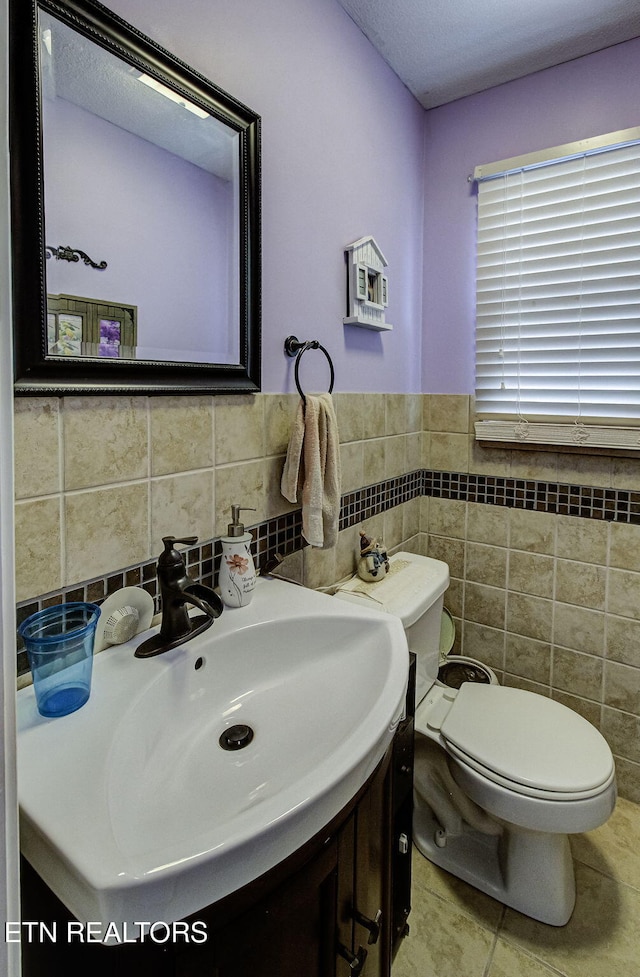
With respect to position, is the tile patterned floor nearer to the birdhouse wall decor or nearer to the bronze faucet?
the bronze faucet

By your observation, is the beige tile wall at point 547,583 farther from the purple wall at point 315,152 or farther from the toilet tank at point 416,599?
the purple wall at point 315,152

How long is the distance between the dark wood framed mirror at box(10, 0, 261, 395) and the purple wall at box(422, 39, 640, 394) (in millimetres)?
997

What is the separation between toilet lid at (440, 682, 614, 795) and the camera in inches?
48.1

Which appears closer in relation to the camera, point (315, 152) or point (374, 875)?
point (374, 875)

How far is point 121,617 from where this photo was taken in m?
0.91

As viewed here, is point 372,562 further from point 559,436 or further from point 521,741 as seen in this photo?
point 559,436

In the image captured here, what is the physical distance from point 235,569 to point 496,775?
0.84m

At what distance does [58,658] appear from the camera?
0.73 metres

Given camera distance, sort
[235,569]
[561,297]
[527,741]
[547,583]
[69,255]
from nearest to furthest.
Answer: [69,255]
[235,569]
[527,741]
[561,297]
[547,583]

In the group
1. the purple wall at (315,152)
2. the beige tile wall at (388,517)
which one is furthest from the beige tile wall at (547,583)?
the purple wall at (315,152)

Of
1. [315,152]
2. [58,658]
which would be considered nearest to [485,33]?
[315,152]

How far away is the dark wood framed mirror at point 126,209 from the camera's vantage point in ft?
2.47

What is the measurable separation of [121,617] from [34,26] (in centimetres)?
93

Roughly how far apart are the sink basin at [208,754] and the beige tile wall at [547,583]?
99 centimetres
